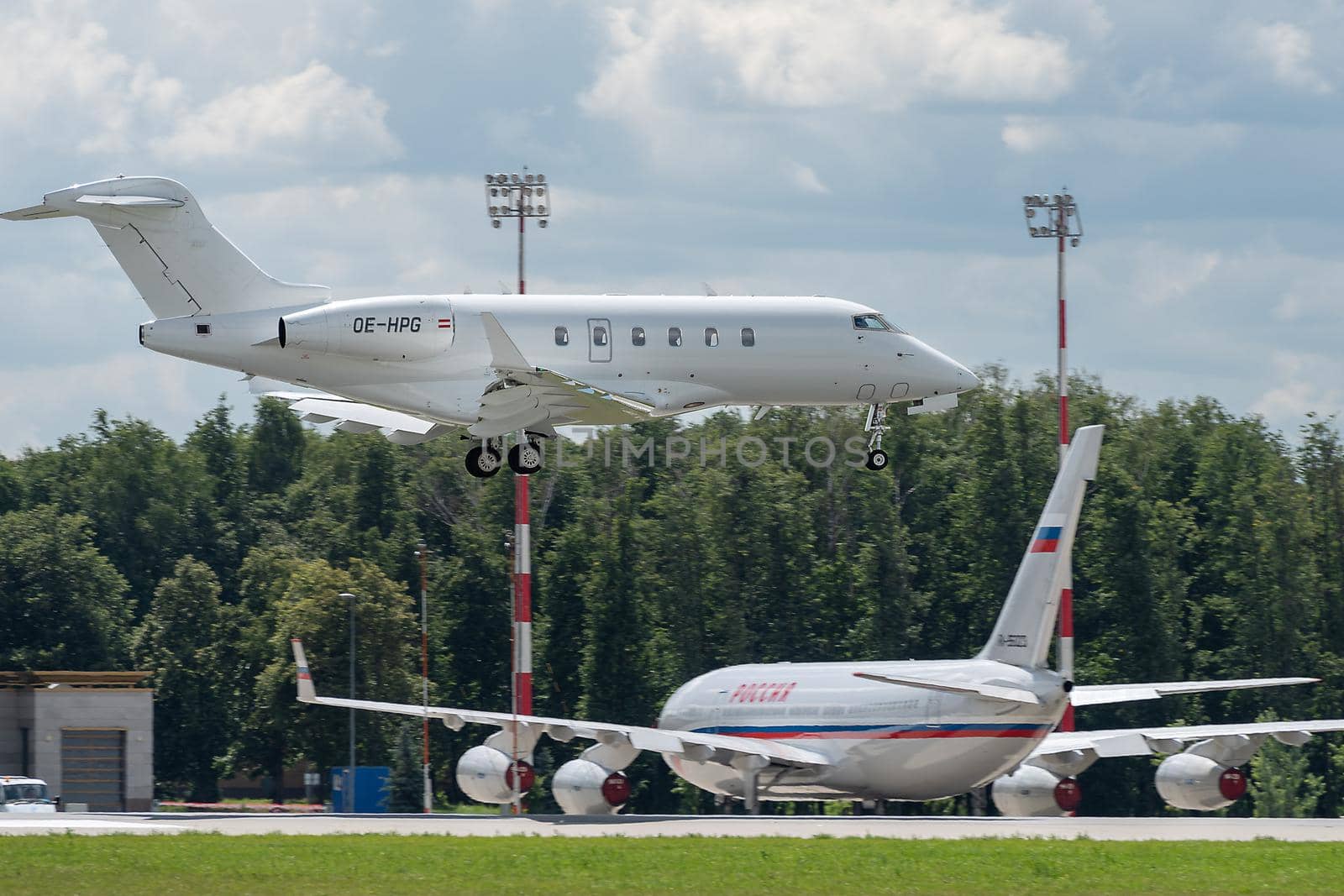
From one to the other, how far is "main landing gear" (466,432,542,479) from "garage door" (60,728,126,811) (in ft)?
111

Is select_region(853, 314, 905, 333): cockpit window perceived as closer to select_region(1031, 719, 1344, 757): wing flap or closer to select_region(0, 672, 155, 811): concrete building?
select_region(1031, 719, 1344, 757): wing flap

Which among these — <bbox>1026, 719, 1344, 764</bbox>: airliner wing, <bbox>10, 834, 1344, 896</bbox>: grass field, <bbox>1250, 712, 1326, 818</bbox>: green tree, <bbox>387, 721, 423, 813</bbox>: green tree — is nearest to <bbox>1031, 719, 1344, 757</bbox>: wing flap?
<bbox>1026, 719, 1344, 764</bbox>: airliner wing

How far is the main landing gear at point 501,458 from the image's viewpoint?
41.3m

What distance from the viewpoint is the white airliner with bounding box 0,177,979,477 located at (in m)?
40.2

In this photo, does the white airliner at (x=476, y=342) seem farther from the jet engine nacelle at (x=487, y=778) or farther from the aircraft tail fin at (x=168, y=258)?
the jet engine nacelle at (x=487, y=778)

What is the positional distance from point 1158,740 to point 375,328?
20.6m

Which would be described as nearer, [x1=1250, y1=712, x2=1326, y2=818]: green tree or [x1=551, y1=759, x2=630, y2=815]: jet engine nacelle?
[x1=551, y1=759, x2=630, y2=815]: jet engine nacelle

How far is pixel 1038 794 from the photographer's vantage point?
49.6 metres

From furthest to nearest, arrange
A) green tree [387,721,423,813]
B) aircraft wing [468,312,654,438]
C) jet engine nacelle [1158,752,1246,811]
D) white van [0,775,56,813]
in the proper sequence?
green tree [387,721,423,813] → white van [0,775,56,813] → jet engine nacelle [1158,752,1246,811] → aircraft wing [468,312,654,438]

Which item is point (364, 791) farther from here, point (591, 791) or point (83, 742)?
point (591, 791)

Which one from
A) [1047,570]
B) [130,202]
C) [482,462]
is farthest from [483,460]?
[1047,570]

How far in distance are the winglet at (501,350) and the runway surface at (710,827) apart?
8.49 meters

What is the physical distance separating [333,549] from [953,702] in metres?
61.3

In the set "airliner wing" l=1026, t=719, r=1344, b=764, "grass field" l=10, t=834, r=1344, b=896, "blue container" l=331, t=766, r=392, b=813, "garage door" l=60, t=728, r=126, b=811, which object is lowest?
"blue container" l=331, t=766, r=392, b=813
